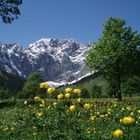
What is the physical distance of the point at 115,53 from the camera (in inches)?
2491

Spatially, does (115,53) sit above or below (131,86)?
below

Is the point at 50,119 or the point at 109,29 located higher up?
the point at 109,29

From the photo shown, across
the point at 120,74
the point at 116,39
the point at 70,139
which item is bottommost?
the point at 70,139

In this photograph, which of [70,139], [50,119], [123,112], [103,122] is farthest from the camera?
[123,112]

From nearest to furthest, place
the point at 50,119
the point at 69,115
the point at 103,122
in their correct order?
the point at 69,115 < the point at 50,119 < the point at 103,122

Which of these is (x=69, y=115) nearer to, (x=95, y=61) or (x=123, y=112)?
(x=123, y=112)

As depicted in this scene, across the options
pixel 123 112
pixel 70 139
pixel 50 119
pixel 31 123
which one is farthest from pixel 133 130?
pixel 123 112

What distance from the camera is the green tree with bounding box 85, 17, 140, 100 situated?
63094 mm

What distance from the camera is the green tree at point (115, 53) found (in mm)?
63094

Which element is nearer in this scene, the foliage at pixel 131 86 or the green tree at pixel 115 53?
the green tree at pixel 115 53

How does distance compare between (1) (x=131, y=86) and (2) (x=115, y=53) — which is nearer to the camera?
(2) (x=115, y=53)

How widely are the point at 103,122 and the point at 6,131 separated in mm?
2982

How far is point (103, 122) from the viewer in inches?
503

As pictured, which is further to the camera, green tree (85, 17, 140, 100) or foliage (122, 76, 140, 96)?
foliage (122, 76, 140, 96)
